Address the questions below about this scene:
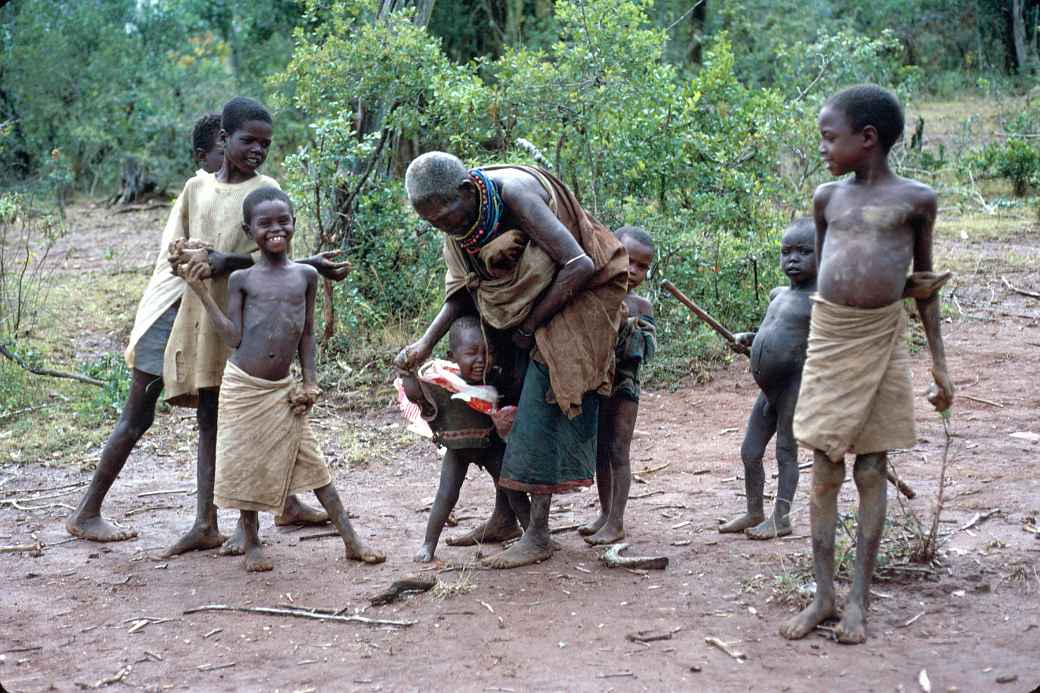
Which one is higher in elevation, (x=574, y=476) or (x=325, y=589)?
(x=574, y=476)

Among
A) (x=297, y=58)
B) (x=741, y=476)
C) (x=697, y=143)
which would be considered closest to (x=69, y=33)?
(x=297, y=58)

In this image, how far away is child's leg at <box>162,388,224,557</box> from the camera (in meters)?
4.55

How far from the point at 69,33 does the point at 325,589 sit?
499 inches

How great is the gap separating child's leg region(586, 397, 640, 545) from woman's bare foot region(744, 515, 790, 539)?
0.54 metres

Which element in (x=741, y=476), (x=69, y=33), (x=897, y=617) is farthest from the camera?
(x=69, y=33)

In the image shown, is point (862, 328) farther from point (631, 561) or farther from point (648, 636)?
point (631, 561)

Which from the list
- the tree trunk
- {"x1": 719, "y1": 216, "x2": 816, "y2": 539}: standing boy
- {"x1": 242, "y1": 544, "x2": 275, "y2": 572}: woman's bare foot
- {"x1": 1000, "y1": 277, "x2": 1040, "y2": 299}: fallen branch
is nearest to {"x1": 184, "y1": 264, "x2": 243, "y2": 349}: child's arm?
{"x1": 242, "y1": 544, "x2": 275, "y2": 572}: woman's bare foot

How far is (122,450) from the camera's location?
4711 millimetres

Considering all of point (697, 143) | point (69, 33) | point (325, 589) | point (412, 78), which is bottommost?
point (325, 589)

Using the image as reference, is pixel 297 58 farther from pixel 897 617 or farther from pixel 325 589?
pixel 897 617

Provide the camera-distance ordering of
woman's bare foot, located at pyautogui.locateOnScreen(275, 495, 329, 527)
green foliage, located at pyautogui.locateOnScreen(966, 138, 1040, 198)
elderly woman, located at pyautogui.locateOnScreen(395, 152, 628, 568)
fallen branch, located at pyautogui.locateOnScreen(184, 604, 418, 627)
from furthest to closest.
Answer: green foliage, located at pyautogui.locateOnScreen(966, 138, 1040, 198) → woman's bare foot, located at pyautogui.locateOnScreen(275, 495, 329, 527) → elderly woman, located at pyautogui.locateOnScreen(395, 152, 628, 568) → fallen branch, located at pyautogui.locateOnScreen(184, 604, 418, 627)

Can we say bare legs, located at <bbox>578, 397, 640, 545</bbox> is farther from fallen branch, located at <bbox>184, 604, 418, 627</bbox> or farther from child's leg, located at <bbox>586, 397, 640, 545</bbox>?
fallen branch, located at <bbox>184, 604, 418, 627</bbox>

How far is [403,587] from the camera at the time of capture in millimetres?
3855

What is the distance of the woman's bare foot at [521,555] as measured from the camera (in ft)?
13.5
